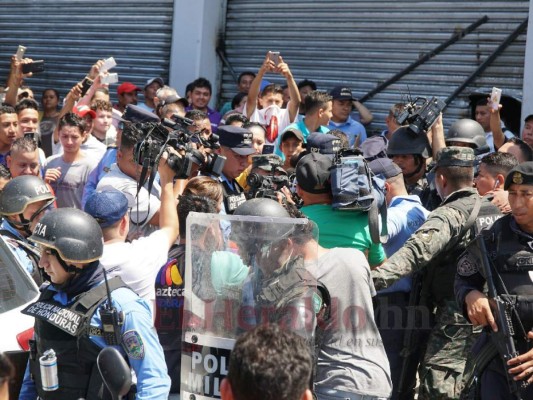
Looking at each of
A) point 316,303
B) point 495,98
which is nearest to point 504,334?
point 316,303

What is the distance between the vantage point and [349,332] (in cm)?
415

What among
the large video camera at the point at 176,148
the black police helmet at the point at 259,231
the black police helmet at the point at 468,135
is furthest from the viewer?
the black police helmet at the point at 468,135

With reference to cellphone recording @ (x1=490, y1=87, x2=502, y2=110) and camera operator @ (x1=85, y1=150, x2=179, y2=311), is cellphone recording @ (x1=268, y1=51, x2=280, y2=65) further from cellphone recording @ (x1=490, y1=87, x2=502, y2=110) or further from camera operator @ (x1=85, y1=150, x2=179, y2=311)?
camera operator @ (x1=85, y1=150, x2=179, y2=311)

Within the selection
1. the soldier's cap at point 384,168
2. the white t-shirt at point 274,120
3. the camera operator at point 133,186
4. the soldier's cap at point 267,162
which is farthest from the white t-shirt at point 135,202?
the white t-shirt at point 274,120

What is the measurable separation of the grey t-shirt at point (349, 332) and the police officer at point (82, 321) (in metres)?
0.77

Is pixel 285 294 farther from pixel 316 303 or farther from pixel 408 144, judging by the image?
pixel 408 144

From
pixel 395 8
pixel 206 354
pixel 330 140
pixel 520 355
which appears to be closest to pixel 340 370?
pixel 206 354

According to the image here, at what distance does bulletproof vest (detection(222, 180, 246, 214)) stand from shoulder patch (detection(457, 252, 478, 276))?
5.30ft

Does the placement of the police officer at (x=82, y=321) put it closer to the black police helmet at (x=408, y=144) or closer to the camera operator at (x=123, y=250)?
the camera operator at (x=123, y=250)

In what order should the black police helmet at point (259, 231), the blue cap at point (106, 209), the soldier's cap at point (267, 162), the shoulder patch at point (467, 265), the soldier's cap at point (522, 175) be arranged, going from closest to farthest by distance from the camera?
the black police helmet at point (259, 231), the blue cap at point (106, 209), the soldier's cap at point (522, 175), the shoulder patch at point (467, 265), the soldier's cap at point (267, 162)

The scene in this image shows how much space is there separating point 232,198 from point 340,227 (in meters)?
1.55

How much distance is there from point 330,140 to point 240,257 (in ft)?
7.65

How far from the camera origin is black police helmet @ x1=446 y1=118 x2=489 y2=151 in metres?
6.97

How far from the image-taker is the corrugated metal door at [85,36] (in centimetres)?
1334
